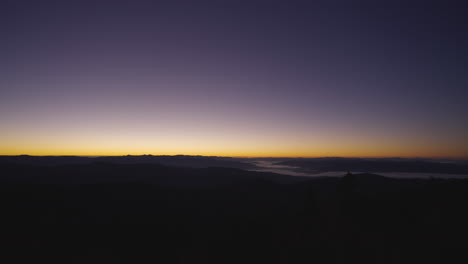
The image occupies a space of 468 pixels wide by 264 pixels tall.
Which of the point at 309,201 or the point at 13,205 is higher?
the point at 309,201

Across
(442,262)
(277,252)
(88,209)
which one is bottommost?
(88,209)

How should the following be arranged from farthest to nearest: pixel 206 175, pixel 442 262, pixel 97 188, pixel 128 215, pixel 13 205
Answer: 1. pixel 206 175
2. pixel 97 188
3. pixel 13 205
4. pixel 128 215
5. pixel 442 262

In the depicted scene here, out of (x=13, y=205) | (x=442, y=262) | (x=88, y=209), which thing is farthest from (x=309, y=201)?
(x=13, y=205)

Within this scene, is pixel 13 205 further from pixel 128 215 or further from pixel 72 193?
pixel 128 215

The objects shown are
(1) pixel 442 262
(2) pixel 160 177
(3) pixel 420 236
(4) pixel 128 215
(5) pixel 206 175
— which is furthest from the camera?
(5) pixel 206 175

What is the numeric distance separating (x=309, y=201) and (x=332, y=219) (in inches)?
267

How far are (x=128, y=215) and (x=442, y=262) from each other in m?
81.6

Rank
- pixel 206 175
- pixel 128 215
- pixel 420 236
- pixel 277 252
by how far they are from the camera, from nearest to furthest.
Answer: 1. pixel 420 236
2. pixel 277 252
3. pixel 128 215
4. pixel 206 175

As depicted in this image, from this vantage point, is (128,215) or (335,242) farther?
(128,215)

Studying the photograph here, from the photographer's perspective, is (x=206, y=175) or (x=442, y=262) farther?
(x=206, y=175)

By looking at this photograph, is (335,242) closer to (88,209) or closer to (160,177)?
(88,209)

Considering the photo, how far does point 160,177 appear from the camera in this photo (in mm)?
181000

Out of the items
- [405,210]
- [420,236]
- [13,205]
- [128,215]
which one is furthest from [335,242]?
[13,205]

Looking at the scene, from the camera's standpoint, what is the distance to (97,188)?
115 m
